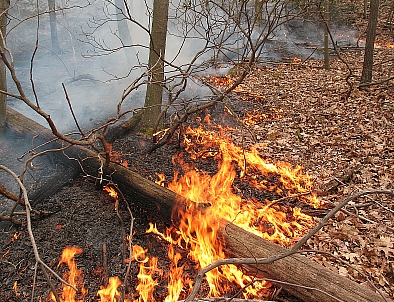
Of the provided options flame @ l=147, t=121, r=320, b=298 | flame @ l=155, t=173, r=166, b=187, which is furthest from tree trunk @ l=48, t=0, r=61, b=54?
flame @ l=155, t=173, r=166, b=187

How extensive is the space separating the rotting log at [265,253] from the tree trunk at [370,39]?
7.32 meters

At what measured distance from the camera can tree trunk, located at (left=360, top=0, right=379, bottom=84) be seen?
816 centimetres

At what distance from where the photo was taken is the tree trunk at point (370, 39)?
26.8 ft

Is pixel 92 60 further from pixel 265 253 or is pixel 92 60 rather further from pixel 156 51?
pixel 265 253

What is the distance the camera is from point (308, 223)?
4469 mm

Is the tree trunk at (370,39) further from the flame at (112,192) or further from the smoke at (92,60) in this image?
the flame at (112,192)

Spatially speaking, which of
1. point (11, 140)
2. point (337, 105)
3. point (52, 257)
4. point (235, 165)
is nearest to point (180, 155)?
point (235, 165)

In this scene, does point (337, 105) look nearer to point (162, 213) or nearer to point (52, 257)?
point (162, 213)

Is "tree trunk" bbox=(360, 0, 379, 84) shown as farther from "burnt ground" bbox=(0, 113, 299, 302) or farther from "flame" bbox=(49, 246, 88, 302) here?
"flame" bbox=(49, 246, 88, 302)

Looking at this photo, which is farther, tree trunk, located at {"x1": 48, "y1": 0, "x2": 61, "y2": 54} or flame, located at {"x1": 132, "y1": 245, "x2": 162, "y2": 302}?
tree trunk, located at {"x1": 48, "y1": 0, "x2": 61, "y2": 54}

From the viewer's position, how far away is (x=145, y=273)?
3.76 metres

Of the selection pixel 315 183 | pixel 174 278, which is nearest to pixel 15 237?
pixel 174 278

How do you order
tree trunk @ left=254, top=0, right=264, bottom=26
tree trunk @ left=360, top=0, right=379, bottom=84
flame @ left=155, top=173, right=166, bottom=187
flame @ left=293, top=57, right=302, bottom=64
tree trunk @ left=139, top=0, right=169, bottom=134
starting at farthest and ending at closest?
flame @ left=293, top=57, right=302, bottom=64
tree trunk @ left=360, top=0, right=379, bottom=84
tree trunk @ left=139, top=0, right=169, bottom=134
tree trunk @ left=254, top=0, right=264, bottom=26
flame @ left=155, top=173, right=166, bottom=187

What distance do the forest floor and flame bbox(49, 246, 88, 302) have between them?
3.3 inches
